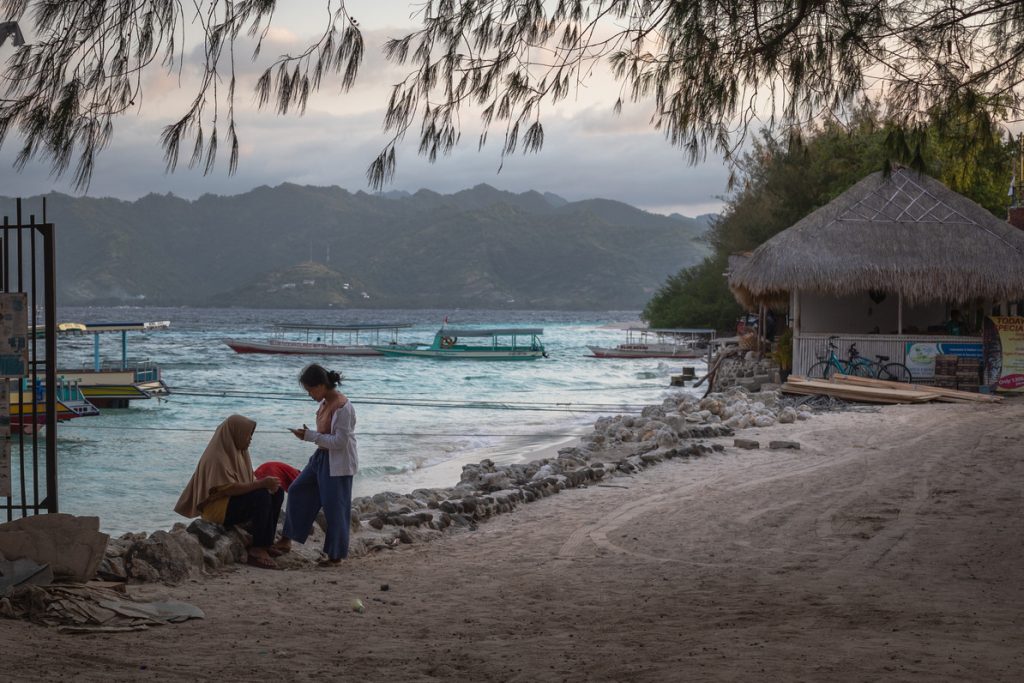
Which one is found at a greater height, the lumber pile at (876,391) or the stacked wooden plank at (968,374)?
the stacked wooden plank at (968,374)

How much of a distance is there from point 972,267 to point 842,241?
2398 millimetres

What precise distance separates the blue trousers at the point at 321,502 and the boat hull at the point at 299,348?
44.6 meters

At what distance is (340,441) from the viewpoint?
6.51 metres

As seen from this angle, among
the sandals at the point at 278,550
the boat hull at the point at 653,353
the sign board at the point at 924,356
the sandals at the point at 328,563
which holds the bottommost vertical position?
the sandals at the point at 328,563

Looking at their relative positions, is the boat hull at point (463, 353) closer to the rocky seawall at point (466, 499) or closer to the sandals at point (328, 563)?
the rocky seawall at point (466, 499)

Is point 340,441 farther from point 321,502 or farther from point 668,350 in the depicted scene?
point 668,350

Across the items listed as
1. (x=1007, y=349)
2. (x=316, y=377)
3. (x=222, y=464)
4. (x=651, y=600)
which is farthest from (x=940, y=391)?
(x=222, y=464)

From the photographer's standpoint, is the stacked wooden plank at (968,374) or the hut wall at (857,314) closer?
the stacked wooden plank at (968,374)

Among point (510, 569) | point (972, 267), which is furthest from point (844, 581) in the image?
point (972, 267)

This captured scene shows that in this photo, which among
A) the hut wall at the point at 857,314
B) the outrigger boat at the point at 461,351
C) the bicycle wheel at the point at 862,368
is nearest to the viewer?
the bicycle wheel at the point at 862,368

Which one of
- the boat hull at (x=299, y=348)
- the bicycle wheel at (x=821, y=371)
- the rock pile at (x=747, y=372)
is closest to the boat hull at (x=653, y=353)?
the boat hull at (x=299, y=348)

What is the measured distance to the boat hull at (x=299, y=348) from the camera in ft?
170

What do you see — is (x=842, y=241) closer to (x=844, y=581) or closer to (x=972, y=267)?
(x=972, y=267)

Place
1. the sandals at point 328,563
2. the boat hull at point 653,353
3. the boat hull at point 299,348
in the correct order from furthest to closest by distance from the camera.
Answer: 1. the boat hull at point 299,348
2. the boat hull at point 653,353
3. the sandals at point 328,563
